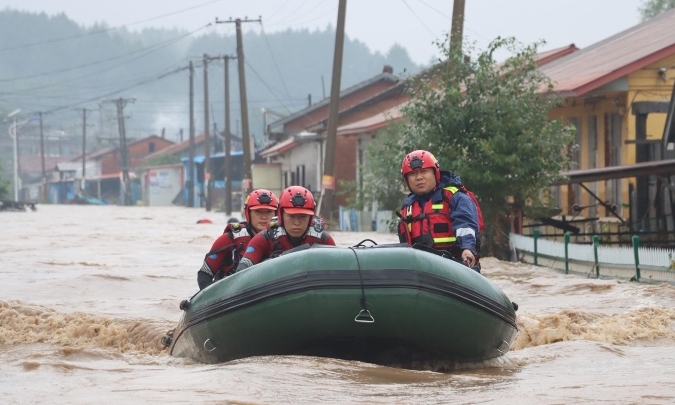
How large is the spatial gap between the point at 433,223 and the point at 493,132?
35.2ft

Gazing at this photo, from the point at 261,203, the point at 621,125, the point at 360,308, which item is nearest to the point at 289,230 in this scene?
the point at 261,203

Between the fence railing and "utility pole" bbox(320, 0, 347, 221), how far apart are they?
41.6ft

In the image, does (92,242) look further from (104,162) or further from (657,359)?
(104,162)

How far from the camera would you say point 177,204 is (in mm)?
99125

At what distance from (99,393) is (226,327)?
1.25 meters

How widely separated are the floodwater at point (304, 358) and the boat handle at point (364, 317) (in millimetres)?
367

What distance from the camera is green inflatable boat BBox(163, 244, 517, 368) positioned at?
28.7ft

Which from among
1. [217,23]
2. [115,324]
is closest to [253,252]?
[115,324]

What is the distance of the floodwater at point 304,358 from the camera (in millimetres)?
8125

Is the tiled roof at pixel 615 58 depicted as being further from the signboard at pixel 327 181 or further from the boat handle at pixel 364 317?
the boat handle at pixel 364 317

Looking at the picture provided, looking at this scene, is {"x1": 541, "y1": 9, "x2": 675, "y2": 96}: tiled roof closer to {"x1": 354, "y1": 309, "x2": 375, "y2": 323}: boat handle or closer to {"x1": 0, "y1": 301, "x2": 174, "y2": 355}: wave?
{"x1": 0, "y1": 301, "x2": 174, "y2": 355}: wave

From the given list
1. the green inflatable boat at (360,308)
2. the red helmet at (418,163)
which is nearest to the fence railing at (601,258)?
the red helmet at (418,163)

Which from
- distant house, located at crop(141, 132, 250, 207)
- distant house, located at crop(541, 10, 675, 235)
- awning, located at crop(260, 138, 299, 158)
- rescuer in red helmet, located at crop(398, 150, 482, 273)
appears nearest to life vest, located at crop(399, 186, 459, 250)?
rescuer in red helmet, located at crop(398, 150, 482, 273)

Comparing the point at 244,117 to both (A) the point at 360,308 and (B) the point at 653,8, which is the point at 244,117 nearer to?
(B) the point at 653,8
